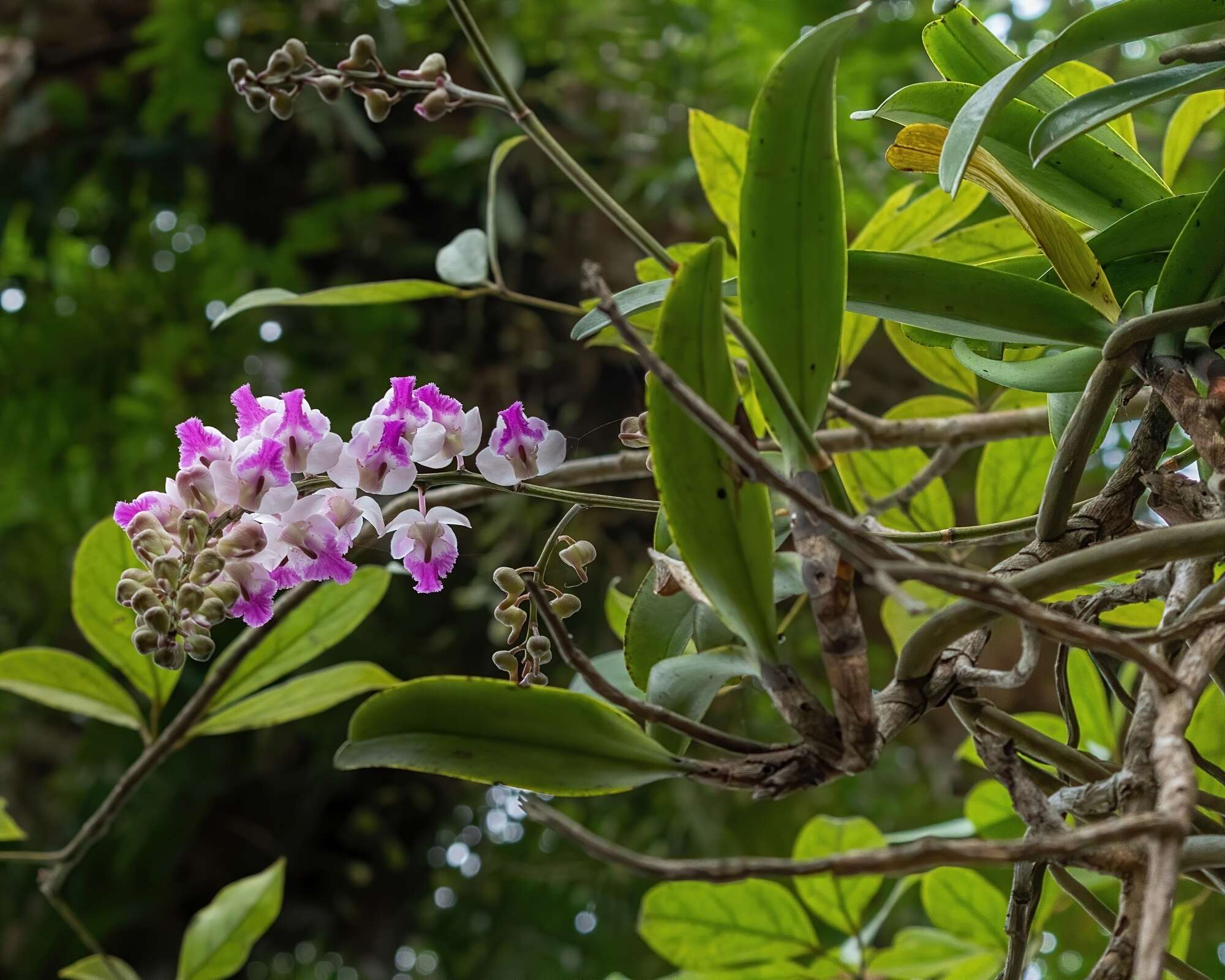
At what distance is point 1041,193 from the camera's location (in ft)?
1.19

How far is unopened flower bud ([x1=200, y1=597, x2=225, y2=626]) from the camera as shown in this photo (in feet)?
1.08

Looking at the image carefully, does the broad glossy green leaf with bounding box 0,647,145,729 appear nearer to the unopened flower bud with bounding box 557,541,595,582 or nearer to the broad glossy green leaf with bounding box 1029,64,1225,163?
the unopened flower bud with bounding box 557,541,595,582

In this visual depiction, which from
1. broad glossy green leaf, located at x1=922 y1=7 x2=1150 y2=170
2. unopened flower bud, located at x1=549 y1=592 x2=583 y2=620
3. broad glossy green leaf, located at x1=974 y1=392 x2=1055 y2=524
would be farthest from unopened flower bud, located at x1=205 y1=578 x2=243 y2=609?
broad glossy green leaf, located at x1=974 y1=392 x2=1055 y2=524

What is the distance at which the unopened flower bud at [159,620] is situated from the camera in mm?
329

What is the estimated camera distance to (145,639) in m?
0.33

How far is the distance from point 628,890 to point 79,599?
3.01 feet

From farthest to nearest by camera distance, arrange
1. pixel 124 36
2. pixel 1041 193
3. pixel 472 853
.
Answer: pixel 124 36 → pixel 472 853 → pixel 1041 193

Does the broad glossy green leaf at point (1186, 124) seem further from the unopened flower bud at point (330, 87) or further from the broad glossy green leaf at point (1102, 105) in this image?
the unopened flower bud at point (330, 87)

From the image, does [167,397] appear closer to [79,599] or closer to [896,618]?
[79,599]

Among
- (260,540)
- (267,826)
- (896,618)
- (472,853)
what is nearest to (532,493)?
(260,540)

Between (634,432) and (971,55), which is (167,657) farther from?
(971,55)


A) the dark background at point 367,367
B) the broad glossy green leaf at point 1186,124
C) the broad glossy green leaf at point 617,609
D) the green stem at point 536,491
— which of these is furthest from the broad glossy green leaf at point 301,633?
the dark background at point 367,367

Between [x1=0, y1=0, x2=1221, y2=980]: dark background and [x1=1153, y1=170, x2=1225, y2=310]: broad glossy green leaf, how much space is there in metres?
1.01

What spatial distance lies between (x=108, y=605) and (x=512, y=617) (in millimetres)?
329
